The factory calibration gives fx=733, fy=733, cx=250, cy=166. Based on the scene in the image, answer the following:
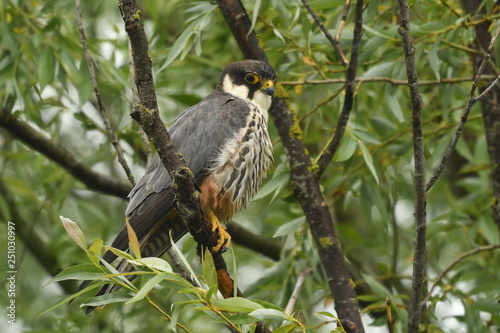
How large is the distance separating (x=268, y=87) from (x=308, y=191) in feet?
1.91

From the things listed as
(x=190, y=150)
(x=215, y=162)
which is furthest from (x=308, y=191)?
(x=190, y=150)

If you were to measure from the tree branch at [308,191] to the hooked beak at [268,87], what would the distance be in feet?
0.40

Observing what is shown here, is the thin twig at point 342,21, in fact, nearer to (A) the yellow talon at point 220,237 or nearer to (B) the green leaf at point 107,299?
(A) the yellow talon at point 220,237

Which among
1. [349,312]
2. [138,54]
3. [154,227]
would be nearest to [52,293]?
[154,227]

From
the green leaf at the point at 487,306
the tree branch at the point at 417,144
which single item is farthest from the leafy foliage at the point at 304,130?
the tree branch at the point at 417,144

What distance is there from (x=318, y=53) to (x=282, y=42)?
44 cm

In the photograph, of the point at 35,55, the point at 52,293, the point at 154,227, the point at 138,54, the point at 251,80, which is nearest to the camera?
the point at 138,54

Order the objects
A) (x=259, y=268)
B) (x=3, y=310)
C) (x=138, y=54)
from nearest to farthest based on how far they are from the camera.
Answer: (x=138, y=54), (x=3, y=310), (x=259, y=268)

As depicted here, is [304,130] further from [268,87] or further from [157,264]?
[157,264]

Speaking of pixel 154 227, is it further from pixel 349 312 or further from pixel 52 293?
pixel 52 293

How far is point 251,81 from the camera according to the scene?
393 centimetres

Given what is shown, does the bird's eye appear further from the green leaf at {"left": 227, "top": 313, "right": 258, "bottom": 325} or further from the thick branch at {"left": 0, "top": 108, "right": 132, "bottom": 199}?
the green leaf at {"left": 227, "top": 313, "right": 258, "bottom": 325}

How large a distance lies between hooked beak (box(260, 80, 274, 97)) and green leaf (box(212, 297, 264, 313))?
1.63 m

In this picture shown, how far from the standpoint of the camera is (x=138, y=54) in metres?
2.56
